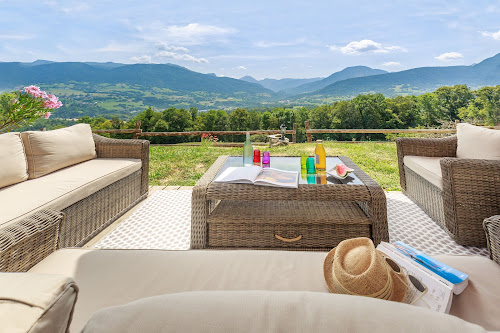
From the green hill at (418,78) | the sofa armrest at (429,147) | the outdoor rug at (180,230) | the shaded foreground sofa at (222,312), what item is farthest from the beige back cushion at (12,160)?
the green hill at (418,78)

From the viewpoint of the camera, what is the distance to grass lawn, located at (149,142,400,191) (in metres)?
4.11

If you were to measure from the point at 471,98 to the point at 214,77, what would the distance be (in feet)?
77.4

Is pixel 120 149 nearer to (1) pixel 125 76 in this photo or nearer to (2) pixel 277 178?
(2) pixel 277 178

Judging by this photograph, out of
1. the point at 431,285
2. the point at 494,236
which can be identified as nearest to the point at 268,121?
the point at 494,236

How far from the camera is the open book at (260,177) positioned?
76.9 inches

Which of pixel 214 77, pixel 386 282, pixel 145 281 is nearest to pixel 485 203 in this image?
pixel 386 282

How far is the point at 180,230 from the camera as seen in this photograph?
2471 mm

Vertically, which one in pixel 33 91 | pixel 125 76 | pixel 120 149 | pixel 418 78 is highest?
pixel 125 76

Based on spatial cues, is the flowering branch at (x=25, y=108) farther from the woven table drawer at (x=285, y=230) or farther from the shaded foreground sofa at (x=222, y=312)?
the shaded foreground sofa at (x=222, y=312)

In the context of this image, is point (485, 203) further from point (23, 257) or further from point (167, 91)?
point (167, 91)

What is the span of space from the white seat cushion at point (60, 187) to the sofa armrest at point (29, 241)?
48cm

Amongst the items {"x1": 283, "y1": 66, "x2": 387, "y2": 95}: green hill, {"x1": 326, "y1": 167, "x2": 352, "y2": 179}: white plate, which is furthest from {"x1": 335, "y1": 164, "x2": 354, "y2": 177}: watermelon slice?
{"x1": 283, "y1": 66, "x2": 387, "y2": 95}: green hill

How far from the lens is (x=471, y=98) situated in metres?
14.8

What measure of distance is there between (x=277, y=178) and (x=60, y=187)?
1.52 m
